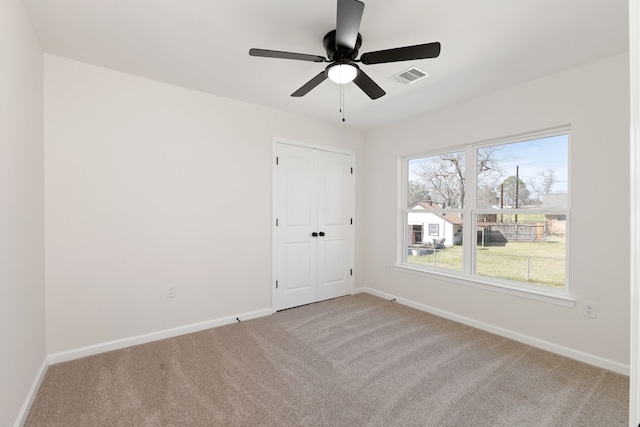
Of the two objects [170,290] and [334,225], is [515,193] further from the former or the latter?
[170,290]

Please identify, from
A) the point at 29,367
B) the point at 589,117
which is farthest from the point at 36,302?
the point at 589,117

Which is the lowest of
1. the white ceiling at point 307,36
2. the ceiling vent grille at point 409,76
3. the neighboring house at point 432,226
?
the neighboring house at point 432,226

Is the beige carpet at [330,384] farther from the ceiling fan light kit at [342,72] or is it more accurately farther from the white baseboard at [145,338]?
the ceiling fan light kit at [342,72]

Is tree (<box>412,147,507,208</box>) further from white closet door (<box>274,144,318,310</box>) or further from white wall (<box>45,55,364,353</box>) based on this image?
white wall (<box>45,55,364,353</box>)

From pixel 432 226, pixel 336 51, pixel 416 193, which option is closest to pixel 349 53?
pixel 336 51

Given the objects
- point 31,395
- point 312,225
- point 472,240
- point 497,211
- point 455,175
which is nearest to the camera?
point 31,395

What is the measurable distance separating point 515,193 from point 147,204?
12.1ft

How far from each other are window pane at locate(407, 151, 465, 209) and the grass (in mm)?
617

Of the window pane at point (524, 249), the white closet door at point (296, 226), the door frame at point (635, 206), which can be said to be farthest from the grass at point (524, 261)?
the door frame at point (635, 206)

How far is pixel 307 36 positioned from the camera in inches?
87.7

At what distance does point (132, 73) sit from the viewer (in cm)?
280

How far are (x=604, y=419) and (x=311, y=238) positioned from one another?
3050mm

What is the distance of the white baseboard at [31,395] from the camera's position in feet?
5.98

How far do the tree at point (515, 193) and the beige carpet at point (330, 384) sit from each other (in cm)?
137
